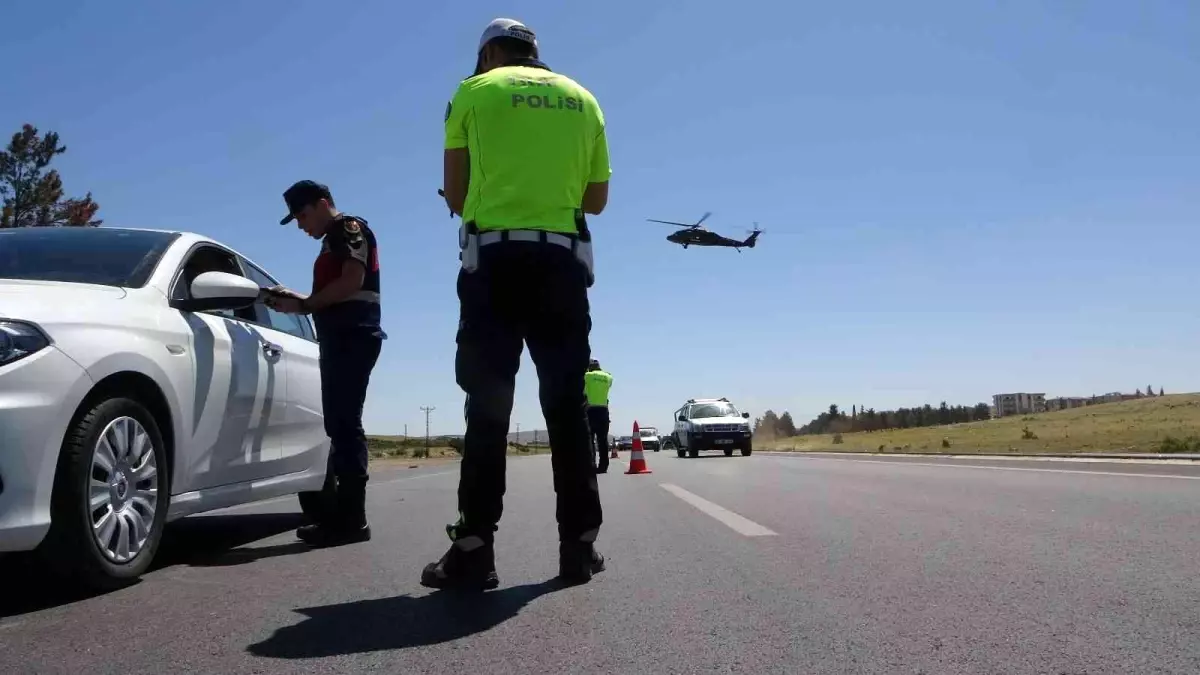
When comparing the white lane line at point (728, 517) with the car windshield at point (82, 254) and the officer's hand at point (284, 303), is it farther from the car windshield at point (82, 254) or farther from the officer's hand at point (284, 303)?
the car windshield at point (82, 254)

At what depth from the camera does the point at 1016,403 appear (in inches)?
3784

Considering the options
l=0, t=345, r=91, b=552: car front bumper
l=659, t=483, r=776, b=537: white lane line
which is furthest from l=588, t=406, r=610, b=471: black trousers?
l=0, t=345, r=91, b=552: car front bumper

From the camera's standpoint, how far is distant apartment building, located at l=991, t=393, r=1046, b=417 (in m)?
86.5

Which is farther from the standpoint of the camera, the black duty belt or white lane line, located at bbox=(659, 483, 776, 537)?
white lane line, located at bbox=(659, 483, 776, 537)

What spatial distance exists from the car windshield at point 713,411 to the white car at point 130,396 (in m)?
22.7

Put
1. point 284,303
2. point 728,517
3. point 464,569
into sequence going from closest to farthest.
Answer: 1. point 464,569
2. point 284,303
3. point 728,517

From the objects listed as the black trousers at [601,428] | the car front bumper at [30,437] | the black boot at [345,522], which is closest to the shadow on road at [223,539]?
the black boot at [345,522]

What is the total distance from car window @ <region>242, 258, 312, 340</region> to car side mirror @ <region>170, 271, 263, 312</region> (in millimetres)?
990

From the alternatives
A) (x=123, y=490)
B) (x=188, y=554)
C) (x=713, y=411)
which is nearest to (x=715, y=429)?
(x=713, y=411)

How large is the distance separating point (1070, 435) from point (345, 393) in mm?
35276

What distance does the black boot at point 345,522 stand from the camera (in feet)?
17.0

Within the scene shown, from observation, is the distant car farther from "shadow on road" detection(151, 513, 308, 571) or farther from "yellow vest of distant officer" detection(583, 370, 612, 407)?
"shadow on road" detection(151, 513, 308, 571)

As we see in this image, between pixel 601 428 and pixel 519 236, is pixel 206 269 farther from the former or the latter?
pixel 601 428

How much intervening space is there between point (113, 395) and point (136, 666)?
145 cm
